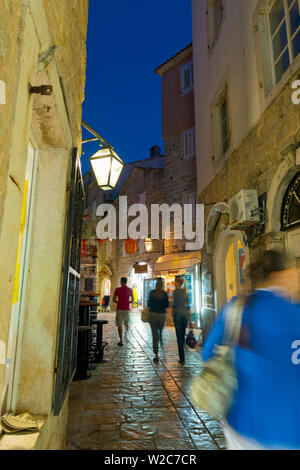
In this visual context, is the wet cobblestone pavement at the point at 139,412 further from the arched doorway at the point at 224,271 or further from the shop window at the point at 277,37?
the shop window at the point at 277,37

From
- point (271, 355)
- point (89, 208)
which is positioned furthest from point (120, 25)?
point (271, 355)

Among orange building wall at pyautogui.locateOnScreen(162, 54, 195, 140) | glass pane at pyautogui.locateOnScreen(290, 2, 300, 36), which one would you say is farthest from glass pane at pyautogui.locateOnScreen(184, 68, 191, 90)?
glass pane at pyautogui.locateOnScreen(290, 2, 300, 36)

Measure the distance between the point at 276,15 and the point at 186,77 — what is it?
981 cm

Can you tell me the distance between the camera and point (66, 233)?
2.79m

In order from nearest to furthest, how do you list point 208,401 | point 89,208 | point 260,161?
point 208,401 < point 260,161 < point 89,208

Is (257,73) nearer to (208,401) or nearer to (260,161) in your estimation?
(260,161)

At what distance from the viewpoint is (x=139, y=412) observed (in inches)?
157

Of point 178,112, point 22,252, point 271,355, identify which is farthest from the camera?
point 178,112

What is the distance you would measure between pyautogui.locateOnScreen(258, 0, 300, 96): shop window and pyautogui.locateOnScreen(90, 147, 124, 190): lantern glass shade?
3381 millimetres

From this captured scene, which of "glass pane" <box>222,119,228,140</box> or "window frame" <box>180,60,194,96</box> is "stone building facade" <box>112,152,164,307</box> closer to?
"window frame" <box>180,60,194,96</box>

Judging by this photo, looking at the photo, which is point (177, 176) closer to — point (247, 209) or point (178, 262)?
point (178, 262)

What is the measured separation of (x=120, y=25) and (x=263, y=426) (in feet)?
381

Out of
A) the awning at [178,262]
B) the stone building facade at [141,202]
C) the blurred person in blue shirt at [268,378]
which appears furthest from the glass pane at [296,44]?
the stone building facade at [141,202]

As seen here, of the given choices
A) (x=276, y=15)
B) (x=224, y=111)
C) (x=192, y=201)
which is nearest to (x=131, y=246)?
(x=192, y=201)
